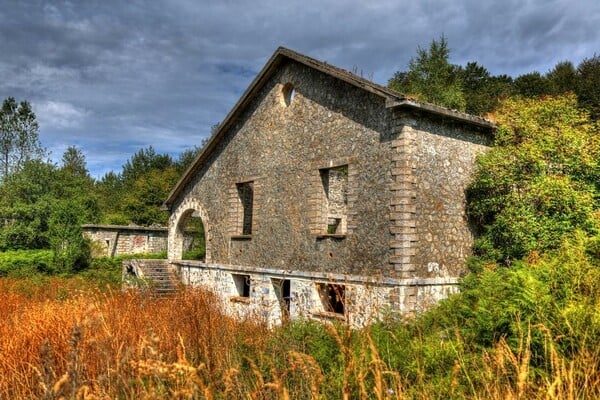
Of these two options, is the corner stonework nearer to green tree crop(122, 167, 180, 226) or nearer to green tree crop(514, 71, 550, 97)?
green tree crop(514, 71, 550, 97)

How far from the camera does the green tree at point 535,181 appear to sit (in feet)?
32.1

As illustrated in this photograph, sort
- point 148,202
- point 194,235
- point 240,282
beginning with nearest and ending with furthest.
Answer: point 240,282, point 194,235, point 148,202

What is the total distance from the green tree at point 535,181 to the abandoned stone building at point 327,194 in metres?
0.53

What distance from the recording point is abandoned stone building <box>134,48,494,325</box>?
996 centimetres

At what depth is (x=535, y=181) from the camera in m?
10.2

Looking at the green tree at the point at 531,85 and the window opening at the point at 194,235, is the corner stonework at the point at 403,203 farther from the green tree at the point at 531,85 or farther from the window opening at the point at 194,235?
the green tree at the point at 531,85

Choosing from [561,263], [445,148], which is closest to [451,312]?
[561,263]

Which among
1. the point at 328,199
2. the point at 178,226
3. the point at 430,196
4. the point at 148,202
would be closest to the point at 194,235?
the point at 178,226

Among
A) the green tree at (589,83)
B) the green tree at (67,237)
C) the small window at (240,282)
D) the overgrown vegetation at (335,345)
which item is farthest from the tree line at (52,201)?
the green tree at (589,83)

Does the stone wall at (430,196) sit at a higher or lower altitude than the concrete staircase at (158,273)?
higher

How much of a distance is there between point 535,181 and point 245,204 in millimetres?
9050

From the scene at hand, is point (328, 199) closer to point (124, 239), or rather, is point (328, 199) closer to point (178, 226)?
point (178, 226)

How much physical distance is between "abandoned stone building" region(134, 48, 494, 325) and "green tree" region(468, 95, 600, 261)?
1.75 feet

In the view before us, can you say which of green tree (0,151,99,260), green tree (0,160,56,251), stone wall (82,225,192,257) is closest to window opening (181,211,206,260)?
stone wall (82,225,192,257)
